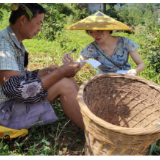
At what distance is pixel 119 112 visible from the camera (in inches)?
76.4

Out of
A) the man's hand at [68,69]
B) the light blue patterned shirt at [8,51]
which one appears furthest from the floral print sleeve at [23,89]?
the man's hand at [68,69]

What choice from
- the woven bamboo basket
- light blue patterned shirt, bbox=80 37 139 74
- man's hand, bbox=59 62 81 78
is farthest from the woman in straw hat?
Result: man's hand, bbox=59 62 81 78

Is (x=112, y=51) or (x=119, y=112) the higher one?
(x=112, y=51)

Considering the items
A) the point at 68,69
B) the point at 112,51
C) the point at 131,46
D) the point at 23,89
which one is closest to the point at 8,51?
the point at 23,89

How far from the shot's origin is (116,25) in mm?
1899

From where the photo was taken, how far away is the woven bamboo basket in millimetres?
1002

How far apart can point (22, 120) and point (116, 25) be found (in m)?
1.38

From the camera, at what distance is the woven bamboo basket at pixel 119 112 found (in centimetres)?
100

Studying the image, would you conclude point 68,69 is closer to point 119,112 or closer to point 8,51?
point 8,51

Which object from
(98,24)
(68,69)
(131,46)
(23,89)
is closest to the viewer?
(23,89)

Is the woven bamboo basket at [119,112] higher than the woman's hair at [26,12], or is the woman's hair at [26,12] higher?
the woman's hair at [26,12]

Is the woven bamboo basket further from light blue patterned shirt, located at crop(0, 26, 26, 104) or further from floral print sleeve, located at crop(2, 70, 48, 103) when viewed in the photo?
light blue patterned shirt, located at crop(0, 26, 26, 104)

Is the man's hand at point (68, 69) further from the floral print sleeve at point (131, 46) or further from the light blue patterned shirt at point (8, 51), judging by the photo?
the floral print sleeve at point (131, 46)

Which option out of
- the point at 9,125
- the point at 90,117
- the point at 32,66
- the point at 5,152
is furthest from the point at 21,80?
the point at 32,66
